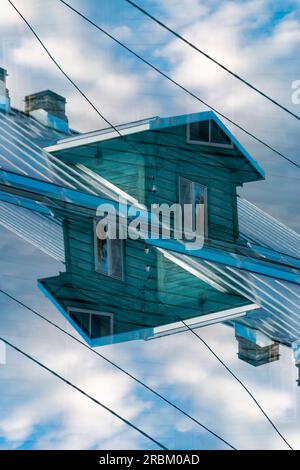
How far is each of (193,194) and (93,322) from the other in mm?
1271

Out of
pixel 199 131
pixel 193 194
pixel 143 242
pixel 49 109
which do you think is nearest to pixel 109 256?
pixel 143 242

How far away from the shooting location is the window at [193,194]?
371cm

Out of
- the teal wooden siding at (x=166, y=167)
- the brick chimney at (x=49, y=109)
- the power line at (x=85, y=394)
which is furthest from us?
the brick chimney at (x=49, y=109)

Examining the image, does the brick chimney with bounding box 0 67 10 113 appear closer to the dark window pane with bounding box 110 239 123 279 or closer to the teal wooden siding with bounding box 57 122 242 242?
the teal wooden siding with bounding box 57 122 242 242

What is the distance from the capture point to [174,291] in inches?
121

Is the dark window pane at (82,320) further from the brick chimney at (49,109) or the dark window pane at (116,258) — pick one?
the brick chimney at (49,109)

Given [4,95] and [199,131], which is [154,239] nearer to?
[199,131]

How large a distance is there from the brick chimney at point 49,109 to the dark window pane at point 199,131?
1149 millimetres

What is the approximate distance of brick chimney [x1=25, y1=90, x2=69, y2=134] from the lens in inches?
177

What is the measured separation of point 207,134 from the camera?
148 inches

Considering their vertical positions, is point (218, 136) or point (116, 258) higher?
point (218, 136)

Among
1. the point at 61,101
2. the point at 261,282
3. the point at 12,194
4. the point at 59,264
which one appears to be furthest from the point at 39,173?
the point at 261,282

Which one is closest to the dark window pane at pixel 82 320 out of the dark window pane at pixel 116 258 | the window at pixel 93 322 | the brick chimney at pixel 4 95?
the window at pixel 93 322

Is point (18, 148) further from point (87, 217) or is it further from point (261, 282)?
point (261, 282)
